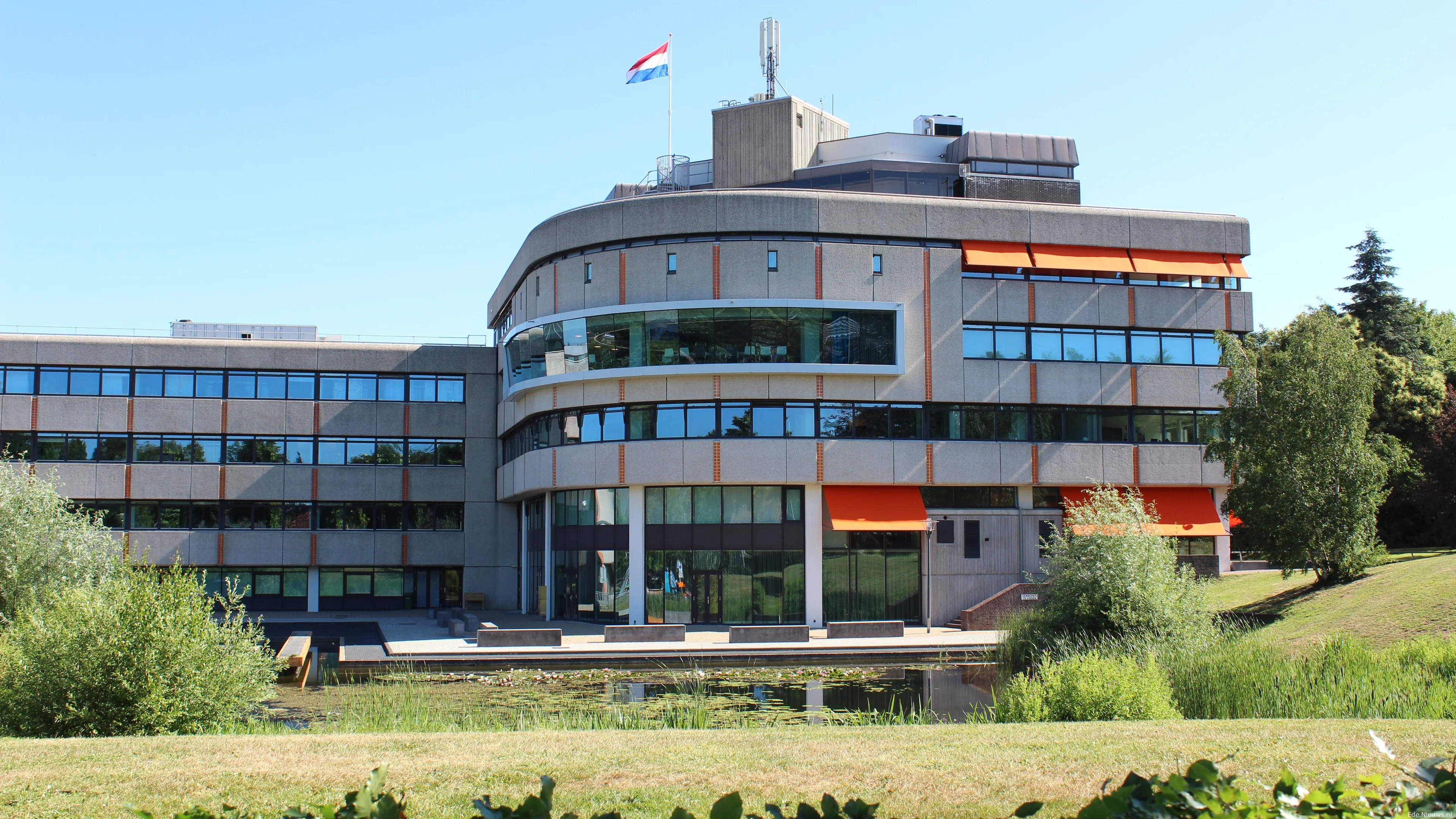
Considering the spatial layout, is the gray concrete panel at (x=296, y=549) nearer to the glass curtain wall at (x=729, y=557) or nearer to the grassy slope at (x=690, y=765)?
the glass curtain wall at (x=729, y=557)

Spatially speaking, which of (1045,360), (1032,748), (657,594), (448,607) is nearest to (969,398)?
(1045,360)

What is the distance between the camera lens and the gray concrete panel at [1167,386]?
41906 millimetres

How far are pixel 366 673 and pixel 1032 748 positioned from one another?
812 inches

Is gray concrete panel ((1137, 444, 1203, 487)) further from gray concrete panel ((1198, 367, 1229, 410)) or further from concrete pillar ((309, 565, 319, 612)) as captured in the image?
concrete pillar ((309, 565, 319, 612))

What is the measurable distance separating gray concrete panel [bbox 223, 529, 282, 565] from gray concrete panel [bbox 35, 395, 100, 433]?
7.17 m

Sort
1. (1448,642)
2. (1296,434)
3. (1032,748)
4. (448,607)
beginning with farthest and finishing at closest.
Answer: (448,607), (1296,434), (1448,642), (1032,748)

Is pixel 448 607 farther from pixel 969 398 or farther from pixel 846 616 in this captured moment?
pixel 969 398

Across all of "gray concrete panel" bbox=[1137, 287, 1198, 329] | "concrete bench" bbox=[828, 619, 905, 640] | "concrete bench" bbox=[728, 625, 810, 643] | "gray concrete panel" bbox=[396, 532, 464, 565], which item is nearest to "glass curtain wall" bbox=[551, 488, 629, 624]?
"concrete bench" bbox=[728, 625, 810, 643]

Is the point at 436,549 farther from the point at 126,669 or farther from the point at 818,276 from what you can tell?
the point at 126,669

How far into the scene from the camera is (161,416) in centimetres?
4922

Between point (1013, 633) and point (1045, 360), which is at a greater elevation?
point (1045, 360)

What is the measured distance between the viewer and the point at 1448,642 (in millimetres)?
17984

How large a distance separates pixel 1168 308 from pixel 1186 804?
4057 centimetres

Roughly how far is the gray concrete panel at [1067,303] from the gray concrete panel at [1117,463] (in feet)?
14.6
